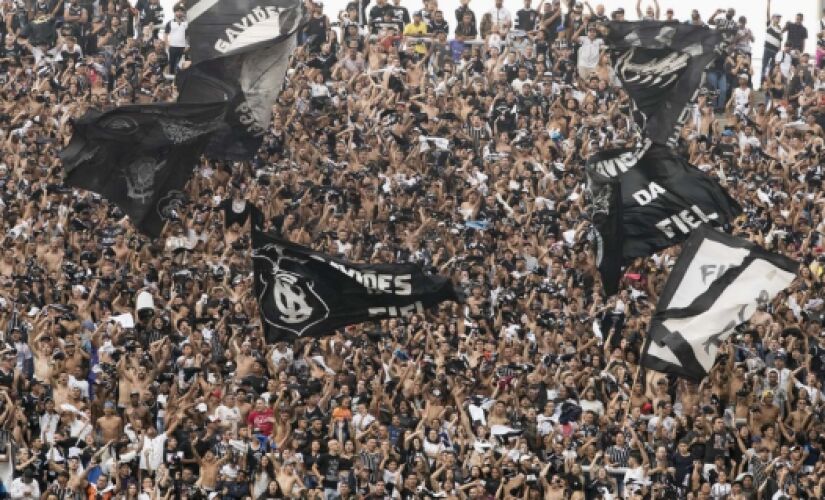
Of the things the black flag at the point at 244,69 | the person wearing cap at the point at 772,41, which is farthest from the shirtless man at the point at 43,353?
the person wearing cap at the point at 772,41

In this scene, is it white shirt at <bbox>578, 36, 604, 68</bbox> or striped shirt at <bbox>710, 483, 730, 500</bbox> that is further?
white shirt at <bbox>578, 36, 604, 68</bbox>

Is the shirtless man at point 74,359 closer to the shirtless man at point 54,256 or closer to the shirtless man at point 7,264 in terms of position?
the shirtless man at point 7,264

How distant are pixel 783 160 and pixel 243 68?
29.5ft

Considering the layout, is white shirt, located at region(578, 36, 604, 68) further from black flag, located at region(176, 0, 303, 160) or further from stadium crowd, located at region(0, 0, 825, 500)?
black flag, located at region(176, 0, 303, 160)

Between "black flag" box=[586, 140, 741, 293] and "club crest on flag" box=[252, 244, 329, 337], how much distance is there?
452cm

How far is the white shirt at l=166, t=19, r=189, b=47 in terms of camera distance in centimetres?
4341

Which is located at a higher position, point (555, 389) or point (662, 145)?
point (662, 145)

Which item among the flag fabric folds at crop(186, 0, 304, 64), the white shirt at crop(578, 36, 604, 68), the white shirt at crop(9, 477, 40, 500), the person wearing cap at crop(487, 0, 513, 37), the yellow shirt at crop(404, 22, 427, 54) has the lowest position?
the white shirt at crop(9, 477, 40, 500)

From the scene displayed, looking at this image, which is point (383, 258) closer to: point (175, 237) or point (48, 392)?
point (175, 237)

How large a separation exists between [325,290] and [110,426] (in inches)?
117

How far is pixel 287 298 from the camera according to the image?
101ft

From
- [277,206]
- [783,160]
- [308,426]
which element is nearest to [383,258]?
[277,206]

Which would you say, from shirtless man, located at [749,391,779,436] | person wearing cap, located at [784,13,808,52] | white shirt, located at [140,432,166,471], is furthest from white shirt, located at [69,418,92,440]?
person wearing cap, located at [784,13,808,52]

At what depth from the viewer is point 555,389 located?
32250 mm
